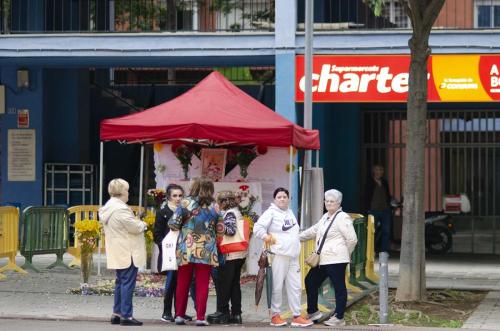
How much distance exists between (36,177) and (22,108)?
147cm

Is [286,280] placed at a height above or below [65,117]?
below

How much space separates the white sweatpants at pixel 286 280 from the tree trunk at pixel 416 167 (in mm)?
2319

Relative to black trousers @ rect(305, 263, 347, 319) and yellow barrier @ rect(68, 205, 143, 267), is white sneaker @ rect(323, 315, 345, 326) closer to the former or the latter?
black trousers @ rect(305, 263, 347, 319)

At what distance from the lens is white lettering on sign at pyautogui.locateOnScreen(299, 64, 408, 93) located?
18.5 metres

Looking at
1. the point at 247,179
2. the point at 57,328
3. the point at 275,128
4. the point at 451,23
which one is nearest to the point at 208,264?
the point at 57,328

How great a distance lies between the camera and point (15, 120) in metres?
22.5

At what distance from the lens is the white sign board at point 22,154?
22.5m

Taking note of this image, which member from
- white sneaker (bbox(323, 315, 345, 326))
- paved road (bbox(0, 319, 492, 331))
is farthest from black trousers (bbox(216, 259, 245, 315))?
white sneaker (bbox(323, 315, 345, 326))

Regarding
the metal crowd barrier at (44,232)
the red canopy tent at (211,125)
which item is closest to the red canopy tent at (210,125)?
the red canopy tent at (211,125)

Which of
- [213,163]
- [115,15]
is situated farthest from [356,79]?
[115,15]

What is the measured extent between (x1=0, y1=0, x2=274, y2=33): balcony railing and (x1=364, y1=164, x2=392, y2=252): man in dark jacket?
363cm

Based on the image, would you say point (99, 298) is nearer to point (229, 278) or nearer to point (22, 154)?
point (229, 278)

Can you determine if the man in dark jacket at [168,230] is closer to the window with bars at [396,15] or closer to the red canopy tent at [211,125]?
the red canopy tent at [211,125]

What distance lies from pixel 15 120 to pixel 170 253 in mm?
11279
